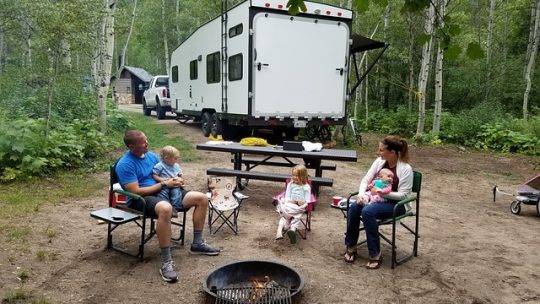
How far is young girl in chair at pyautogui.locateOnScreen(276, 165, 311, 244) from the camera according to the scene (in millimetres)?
4746

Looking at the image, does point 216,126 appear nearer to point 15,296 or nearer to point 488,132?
point 488,132

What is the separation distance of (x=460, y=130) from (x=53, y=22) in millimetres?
10401

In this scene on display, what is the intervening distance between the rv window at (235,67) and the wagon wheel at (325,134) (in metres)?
2.57

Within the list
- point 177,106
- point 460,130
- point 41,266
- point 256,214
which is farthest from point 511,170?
point 177,106

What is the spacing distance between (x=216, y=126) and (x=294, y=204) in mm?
7090

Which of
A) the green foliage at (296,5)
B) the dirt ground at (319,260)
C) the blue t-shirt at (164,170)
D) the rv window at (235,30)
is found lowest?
the dirt ground at (319,260)

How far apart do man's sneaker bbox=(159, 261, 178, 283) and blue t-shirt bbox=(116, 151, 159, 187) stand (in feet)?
2.76

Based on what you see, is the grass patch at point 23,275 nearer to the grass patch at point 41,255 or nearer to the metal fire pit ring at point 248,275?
the grass patch at point 41,255

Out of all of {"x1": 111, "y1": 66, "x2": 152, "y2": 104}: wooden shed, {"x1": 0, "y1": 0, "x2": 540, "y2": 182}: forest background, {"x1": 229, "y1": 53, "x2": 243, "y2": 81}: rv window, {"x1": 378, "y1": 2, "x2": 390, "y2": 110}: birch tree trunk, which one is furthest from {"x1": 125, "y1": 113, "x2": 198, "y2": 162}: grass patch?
{"x1": 111, "y1": 66, "x2": 152, "y2": 104}: wooden shed

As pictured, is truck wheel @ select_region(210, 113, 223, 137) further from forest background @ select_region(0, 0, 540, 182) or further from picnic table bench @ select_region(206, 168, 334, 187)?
picnic table bench @ select_region(206, 168, 334, 187)

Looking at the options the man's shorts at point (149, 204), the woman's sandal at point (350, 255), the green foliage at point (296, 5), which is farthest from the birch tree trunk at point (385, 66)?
the green foliage at point (296, 5)

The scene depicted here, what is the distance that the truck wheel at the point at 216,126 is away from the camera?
11406 mm

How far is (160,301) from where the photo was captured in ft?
11.2

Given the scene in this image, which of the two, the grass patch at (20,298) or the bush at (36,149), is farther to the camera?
the bush at (36,149)
